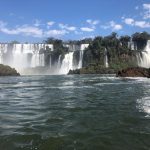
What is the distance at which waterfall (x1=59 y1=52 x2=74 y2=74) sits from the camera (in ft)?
409

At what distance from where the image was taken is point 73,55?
12662 centimetres

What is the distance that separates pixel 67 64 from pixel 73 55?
160 inches

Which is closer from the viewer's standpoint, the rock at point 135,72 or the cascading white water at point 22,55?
the rock at point 135,72

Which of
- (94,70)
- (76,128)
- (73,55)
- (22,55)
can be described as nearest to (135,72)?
(76,128)

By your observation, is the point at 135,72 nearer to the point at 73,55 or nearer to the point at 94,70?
the point at 94,70

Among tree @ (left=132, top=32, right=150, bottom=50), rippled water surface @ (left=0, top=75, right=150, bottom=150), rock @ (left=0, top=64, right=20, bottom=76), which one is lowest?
rock @ (left=0, top=64, right=20, bottom=76)

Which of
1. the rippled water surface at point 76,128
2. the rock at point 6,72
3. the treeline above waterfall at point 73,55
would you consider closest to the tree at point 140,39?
the treeline above waterfall at point 73,55

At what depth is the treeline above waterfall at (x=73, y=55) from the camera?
126625mm

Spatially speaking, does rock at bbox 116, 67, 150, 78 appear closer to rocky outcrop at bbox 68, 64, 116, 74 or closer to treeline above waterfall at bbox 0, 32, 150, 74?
rocky outcrop at bbox 68, 64, 116, 74

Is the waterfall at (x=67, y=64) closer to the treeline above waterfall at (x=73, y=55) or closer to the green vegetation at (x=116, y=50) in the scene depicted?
the treeline above waterfall at (x=73, y=55)

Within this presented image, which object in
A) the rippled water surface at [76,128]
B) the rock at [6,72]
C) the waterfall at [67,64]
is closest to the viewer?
the rippled water surface at [76,128]

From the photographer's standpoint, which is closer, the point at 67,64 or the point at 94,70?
the point at 94,70

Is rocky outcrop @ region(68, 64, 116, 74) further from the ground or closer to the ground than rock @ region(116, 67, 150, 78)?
closer to the ground

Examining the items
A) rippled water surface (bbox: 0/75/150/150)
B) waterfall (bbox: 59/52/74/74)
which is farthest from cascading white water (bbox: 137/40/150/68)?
rippled water surface (bbox: 0/75/150/150)
